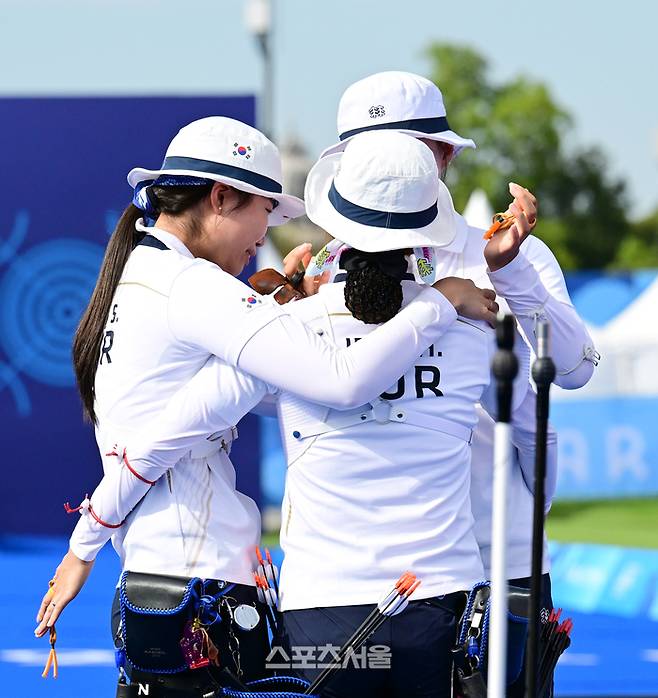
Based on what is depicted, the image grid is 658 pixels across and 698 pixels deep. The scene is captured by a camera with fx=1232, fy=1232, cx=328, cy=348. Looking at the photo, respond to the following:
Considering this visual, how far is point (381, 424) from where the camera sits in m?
2.26

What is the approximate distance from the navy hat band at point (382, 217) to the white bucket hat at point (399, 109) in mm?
505

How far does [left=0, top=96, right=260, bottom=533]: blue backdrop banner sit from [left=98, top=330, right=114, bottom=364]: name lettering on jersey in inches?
243

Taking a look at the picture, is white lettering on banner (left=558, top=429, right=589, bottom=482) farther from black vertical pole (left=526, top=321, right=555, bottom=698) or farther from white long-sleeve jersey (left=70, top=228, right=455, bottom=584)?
black vertical pole (left=526, top=321, right=555, bottom=698)

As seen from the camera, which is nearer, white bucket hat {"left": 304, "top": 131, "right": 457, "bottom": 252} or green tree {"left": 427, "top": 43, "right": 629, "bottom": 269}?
white bucket hat {"left": 304, "top": 131, "right": 457, "bottom": 252}

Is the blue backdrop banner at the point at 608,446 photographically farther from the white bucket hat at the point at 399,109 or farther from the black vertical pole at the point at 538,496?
the black vertical pole at the point at 538,496

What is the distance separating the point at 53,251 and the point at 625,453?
5.26 meters

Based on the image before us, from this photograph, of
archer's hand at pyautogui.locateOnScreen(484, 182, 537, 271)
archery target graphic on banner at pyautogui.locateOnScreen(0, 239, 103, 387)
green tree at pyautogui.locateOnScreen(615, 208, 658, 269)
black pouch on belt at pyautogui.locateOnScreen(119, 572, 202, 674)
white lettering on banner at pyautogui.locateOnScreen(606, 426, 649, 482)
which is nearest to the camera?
black pouch on belt at pyautogui.locateOnScreen(119, 572, 202, 674)

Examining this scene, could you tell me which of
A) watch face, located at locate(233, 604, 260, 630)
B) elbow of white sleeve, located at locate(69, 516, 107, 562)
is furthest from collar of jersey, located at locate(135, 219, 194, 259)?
watch face, located at locate(233, 604, 260, 630)

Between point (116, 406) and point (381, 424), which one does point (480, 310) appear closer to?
point (381, 424)

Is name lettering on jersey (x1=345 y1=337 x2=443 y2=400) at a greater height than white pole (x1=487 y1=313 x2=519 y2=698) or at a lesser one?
greater

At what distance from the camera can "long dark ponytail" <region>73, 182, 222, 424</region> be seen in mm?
2567

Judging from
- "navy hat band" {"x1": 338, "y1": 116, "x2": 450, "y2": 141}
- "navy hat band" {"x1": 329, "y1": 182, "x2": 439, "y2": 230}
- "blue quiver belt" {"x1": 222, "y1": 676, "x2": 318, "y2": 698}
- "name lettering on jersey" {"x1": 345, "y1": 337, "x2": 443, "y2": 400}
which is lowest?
"blue quiver belt" {"x1": 222, "y1": 676, "x2": 318, "y2": 698}

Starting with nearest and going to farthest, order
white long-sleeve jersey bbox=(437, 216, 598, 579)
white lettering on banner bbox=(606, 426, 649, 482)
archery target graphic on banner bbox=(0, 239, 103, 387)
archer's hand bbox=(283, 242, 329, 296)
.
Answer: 1. white long-sleeve jersey bbox=(437, 216, 598, 579)
2. archer's hand bbox=(283, 242, 329, 296)
3. archery target graphic on banner bbox=(0, 239, 103, 387)
4. white lettering on banner bbox=(606, 426, 649, 482)

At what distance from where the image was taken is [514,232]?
246 cm
